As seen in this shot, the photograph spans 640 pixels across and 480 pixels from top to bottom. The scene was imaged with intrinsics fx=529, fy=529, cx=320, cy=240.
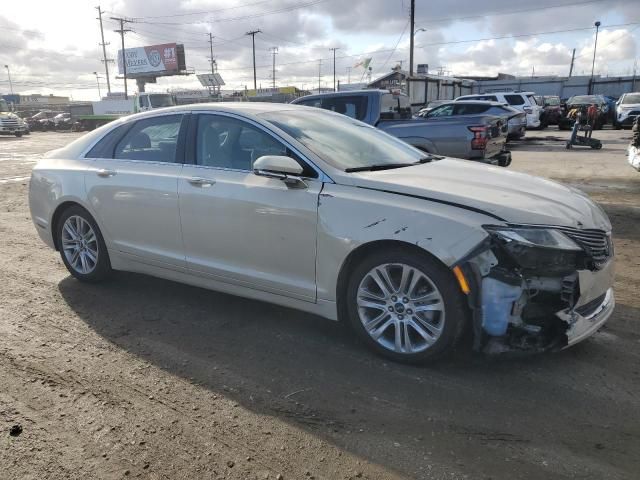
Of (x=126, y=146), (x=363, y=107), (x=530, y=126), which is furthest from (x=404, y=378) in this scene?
(x=530, y=126)

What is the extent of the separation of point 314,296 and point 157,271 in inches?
65.1

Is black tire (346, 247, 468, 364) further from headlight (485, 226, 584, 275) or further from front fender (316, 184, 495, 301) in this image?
headlight (485, 226, 584, 275)

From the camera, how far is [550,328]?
311 cm

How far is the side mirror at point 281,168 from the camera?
360 centimetres

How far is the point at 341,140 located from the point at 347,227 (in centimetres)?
106

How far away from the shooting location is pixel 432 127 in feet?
30.3

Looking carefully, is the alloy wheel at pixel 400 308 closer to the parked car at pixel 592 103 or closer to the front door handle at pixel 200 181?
the front door handle at pixel 200 181

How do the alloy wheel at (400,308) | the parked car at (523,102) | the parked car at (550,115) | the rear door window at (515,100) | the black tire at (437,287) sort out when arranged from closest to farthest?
the black tire at (437,287)
the alloy wheel at (400,308)
the parked car at (523,102)
the rear door window at (515,100)
the parked car at (550,115)

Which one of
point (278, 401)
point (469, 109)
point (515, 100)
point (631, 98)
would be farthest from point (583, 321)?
point (631, 98)

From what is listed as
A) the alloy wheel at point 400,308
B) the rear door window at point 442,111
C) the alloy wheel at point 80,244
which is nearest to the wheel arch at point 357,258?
the alloy wheel at point 400,308

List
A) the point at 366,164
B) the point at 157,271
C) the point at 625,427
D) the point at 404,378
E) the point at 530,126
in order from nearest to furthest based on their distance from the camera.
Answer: the point at 625,427, the point at 404,378, the point at 366,164, the point at 157,271, the point at 530,126

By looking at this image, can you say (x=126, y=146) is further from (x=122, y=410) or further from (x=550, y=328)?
(x=550, y=328)

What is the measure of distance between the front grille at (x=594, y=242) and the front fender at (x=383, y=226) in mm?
542

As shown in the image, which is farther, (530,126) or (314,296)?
(530,126)
